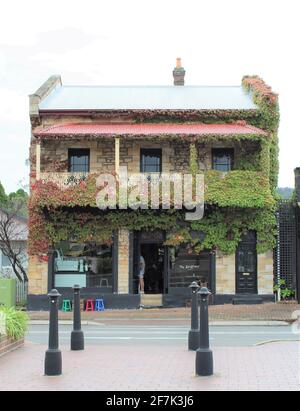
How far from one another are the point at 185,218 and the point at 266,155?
3.86 metres

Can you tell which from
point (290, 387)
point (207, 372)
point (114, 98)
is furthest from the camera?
point (114, 98)

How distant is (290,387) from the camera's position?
8820mm

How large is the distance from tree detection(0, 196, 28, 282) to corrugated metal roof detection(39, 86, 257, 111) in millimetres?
5894

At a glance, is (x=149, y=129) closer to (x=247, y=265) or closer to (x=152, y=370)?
(x=247, y=265)

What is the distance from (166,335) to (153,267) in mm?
10203

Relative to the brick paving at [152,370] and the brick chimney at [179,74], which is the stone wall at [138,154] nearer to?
the brick chimney at [179,74]

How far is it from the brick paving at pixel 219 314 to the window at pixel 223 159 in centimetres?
544

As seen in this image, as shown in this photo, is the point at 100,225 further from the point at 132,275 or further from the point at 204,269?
the point at 204,269

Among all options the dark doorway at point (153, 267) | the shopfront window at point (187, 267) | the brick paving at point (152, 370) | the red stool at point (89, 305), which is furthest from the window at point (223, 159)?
the brick paving at point (152, 370)

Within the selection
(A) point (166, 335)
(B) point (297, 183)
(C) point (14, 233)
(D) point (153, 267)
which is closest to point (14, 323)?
(A) point (166, 335)

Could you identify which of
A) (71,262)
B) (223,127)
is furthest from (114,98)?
(71,262)

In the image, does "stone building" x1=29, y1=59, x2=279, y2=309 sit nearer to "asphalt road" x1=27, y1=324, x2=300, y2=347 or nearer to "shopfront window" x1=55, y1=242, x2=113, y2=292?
"shopfront window" x1=55, y1=242, x2=113, y2=292

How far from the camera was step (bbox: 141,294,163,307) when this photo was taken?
26.5 meters

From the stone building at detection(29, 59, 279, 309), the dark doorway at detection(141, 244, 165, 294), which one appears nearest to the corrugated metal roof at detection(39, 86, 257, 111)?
the stone building at detection(29, 59, 279, 309)
